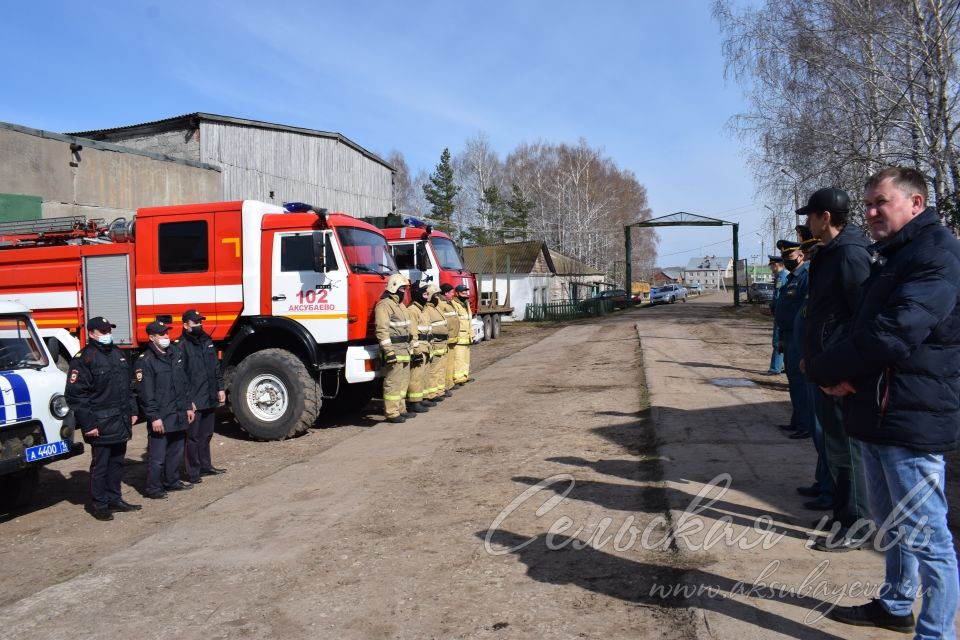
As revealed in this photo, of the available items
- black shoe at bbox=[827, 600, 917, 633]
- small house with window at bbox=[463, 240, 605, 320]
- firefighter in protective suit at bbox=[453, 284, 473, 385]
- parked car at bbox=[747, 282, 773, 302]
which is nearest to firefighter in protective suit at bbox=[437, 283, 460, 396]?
firefighter in protective suit at bbox=[453, 284, 473, 385]

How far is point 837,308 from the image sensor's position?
13.6 feet

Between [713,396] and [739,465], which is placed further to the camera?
[713,396]

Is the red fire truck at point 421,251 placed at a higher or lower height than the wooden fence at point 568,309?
higher

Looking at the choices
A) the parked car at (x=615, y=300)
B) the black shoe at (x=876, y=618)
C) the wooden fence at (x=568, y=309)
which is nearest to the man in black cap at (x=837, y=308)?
the black shoe at (x=876, y=618)

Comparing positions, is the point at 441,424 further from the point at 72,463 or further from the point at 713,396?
the point at 72,463

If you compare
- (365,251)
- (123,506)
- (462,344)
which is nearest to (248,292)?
(365,251)

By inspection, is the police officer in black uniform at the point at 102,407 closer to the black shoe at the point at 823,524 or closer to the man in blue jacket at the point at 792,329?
the black shoe at the point at 823,524

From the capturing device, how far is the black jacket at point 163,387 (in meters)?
6.52

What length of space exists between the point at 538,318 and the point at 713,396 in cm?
3048

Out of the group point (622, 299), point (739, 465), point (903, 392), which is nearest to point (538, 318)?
point (622, 299)

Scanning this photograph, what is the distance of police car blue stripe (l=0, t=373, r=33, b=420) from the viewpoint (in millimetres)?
5828

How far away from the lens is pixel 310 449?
8484 millimetres

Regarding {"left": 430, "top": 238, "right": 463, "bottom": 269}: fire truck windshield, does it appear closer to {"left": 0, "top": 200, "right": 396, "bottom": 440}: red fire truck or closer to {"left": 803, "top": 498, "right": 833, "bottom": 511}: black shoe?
{"left": 0, "top": 200, "right": 396, "bottom": 440}: red fire truck

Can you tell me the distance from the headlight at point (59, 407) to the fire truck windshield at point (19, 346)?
0.50 m
